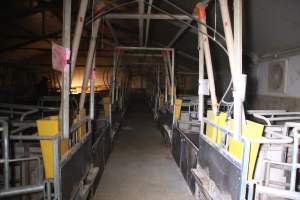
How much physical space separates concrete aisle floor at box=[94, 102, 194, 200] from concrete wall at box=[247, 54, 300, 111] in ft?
6.76

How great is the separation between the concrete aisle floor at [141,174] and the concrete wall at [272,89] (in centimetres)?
206

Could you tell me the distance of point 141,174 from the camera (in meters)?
3.73

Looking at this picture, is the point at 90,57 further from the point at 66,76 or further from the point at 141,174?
the point at 141,174

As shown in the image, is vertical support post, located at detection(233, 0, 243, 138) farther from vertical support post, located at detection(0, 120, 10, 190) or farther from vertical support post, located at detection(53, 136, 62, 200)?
vertical support post, located at detection(0, 120, 10, 190)

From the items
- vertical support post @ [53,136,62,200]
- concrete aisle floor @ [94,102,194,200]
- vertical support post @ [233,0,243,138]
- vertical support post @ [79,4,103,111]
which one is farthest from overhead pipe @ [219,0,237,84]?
concrete aisle floor @ [94,102,194,200]

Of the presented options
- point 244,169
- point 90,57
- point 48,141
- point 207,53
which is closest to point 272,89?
point 207,53

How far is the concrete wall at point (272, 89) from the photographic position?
393cm

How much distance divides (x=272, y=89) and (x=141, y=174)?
112 inches

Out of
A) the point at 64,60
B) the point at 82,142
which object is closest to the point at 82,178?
the point at 82,142

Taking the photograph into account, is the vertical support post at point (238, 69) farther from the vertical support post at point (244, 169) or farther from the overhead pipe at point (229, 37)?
the vertical support post at point (244, 169)

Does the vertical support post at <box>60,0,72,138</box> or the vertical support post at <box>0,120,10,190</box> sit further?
the vertical support post at <box>60,0,72,138</box>

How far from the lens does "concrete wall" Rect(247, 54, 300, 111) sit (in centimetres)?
393

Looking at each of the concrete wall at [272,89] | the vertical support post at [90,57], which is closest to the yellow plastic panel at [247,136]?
the vertical support post at [90,57]

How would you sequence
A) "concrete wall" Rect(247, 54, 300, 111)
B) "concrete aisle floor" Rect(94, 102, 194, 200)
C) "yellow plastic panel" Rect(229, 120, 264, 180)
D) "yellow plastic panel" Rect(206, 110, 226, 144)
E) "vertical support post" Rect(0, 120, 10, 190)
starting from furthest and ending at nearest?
"concrete wall" Rect(247, 54, 300, 111) < "concrete aisle floor" Rect(94, 102, 194, 200) < "yellow plastic panel" Rect(206, 110, 226, 144) < "yellow plastic panel" Rect(229, 120, 264, 180) < "vertical support post" Rect(0, 120, 10, 190)
